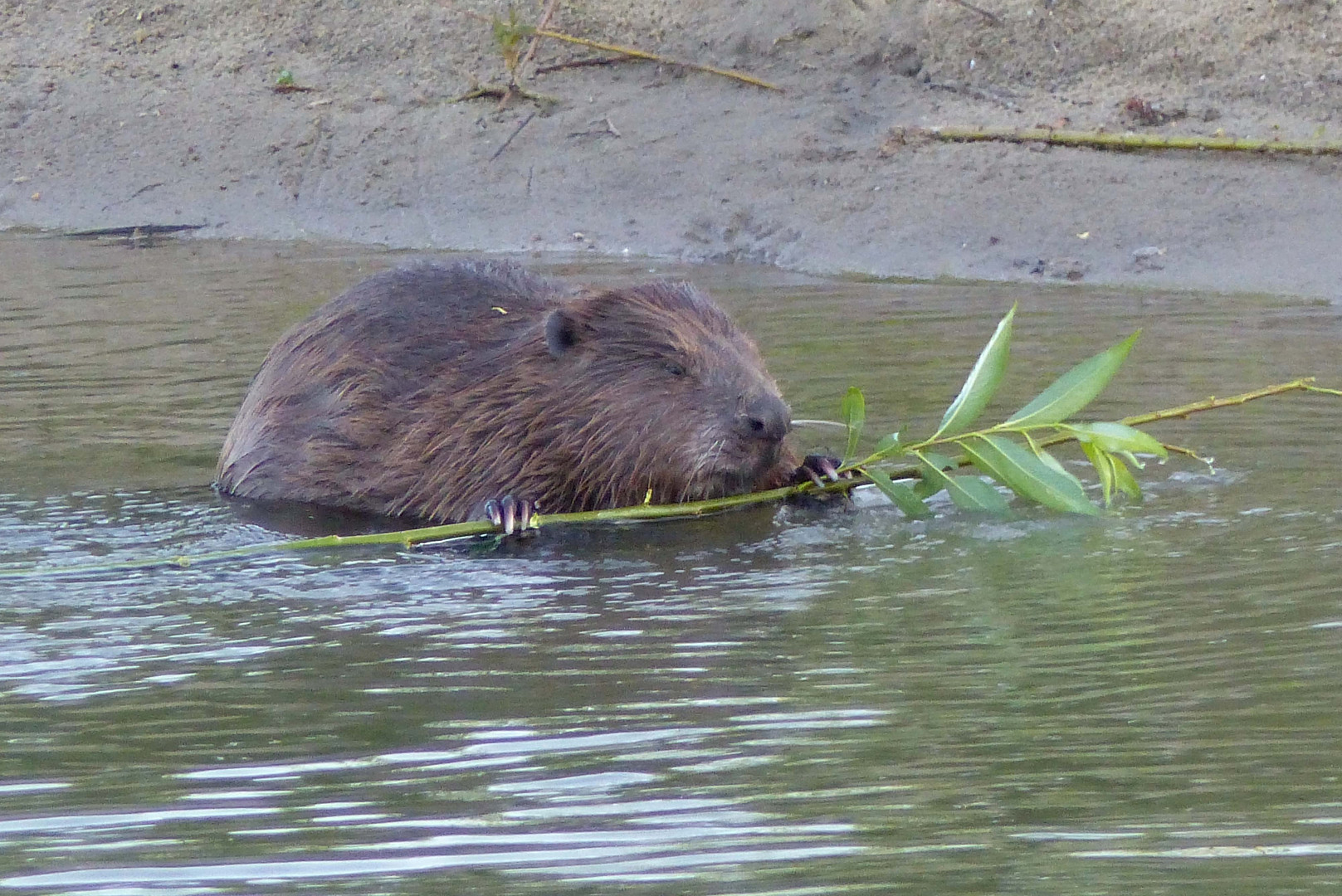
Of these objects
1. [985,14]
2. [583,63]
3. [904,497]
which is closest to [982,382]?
[904,497]

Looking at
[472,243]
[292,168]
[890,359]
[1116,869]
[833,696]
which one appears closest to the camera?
[1116,869]

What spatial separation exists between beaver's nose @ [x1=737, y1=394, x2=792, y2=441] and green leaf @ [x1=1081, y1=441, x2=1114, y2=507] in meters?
0.61

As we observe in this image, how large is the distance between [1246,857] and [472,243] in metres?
7.21

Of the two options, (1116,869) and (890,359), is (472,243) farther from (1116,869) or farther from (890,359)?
(1116,869)

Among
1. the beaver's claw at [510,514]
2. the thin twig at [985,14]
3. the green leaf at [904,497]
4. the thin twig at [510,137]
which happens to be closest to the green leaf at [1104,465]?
the green leaf at [904,497]

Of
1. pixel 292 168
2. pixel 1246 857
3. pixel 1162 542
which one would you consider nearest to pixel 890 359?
pixel 1162 542

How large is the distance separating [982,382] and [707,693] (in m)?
1.51

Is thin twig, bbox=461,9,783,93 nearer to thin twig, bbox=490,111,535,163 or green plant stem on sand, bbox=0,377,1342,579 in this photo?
thin twig, bbox=490,111,535,163

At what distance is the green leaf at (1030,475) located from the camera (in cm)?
393

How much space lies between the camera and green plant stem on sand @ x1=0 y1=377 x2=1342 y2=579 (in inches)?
153

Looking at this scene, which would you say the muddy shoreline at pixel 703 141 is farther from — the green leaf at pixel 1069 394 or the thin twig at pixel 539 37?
the green leaf at pixel 1069 394

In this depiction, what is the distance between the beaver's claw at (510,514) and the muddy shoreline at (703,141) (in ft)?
12.1

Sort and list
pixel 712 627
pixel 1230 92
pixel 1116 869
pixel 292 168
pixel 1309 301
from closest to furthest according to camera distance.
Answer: pixel 1116 869 → pixel 712 627 → pixel 1309 301 → pixel 1230 92 → pixel 292 168

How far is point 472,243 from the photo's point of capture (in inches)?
351
